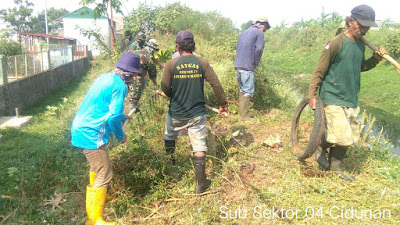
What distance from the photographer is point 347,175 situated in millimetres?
3721

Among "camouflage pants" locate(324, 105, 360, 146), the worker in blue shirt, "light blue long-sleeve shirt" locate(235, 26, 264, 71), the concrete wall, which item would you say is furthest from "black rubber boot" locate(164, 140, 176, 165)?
the concrete wall

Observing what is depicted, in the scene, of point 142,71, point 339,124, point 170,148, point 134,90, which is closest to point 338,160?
point 339,124

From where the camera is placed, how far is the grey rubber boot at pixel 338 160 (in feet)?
12.2

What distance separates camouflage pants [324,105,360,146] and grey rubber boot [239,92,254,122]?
2.21 metres

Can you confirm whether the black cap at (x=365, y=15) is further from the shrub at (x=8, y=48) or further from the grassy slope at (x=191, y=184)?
the shrub at (x=8, y=48)

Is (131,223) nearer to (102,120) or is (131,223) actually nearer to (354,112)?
(102,120)

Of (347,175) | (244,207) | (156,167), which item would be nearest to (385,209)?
(347,175)

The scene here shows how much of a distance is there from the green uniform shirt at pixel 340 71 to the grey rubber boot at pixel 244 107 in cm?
218

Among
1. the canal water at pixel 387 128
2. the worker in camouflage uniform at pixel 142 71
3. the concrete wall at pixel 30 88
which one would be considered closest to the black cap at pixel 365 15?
the worker in camouflage uniform at pixel 142 71

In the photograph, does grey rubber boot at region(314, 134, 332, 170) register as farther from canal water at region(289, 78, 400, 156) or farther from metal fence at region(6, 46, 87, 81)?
metal fence at region(6, 46, 87, 81)

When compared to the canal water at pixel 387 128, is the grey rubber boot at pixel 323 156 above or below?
above

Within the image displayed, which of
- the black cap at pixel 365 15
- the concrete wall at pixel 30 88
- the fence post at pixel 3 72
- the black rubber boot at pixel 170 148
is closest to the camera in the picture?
the black cap at pixel 365 15

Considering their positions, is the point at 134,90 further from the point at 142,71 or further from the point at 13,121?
the point at 13,121

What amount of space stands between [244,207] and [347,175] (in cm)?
146
